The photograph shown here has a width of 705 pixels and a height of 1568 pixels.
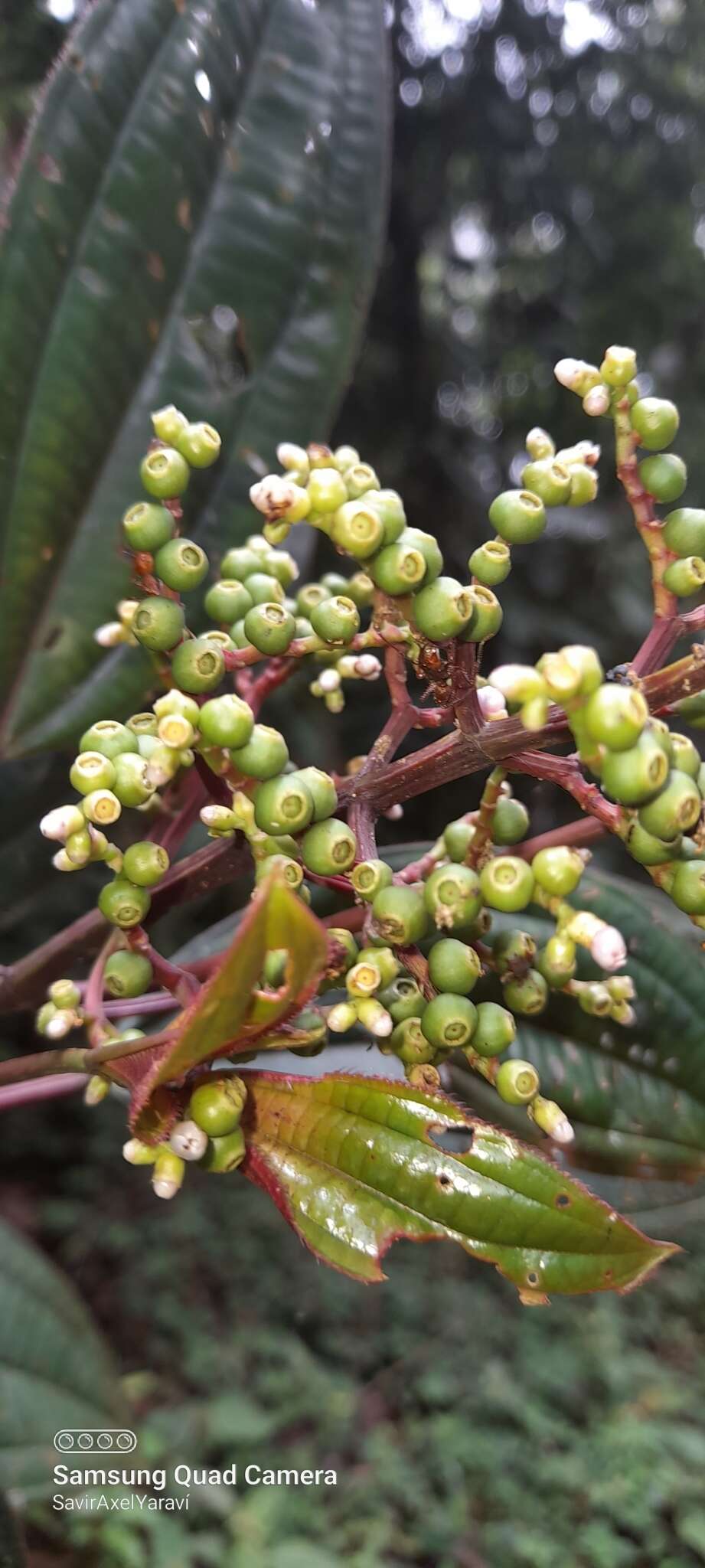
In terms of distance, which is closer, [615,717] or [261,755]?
[615,717]

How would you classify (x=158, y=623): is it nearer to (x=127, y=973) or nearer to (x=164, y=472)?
(x=164, y=472)

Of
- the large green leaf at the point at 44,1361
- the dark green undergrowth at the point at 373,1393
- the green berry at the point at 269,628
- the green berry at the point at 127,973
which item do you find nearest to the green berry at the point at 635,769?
the green berry at the point at 269,628

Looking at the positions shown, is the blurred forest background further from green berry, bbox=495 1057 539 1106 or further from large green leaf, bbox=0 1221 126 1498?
green berry, bbox=495 1057 539 1106

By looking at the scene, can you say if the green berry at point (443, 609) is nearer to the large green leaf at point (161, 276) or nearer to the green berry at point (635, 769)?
the green berry at point (635, 769)

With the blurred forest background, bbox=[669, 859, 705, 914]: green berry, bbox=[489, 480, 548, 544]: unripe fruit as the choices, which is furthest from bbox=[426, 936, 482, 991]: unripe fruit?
the blurred forest background

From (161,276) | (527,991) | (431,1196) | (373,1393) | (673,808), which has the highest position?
(161,276)

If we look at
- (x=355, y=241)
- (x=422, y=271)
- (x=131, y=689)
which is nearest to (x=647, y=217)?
(x=422, y=271)

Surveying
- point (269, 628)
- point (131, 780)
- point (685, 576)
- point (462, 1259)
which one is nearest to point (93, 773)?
point (131, 780)

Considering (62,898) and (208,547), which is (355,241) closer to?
(208,547)
